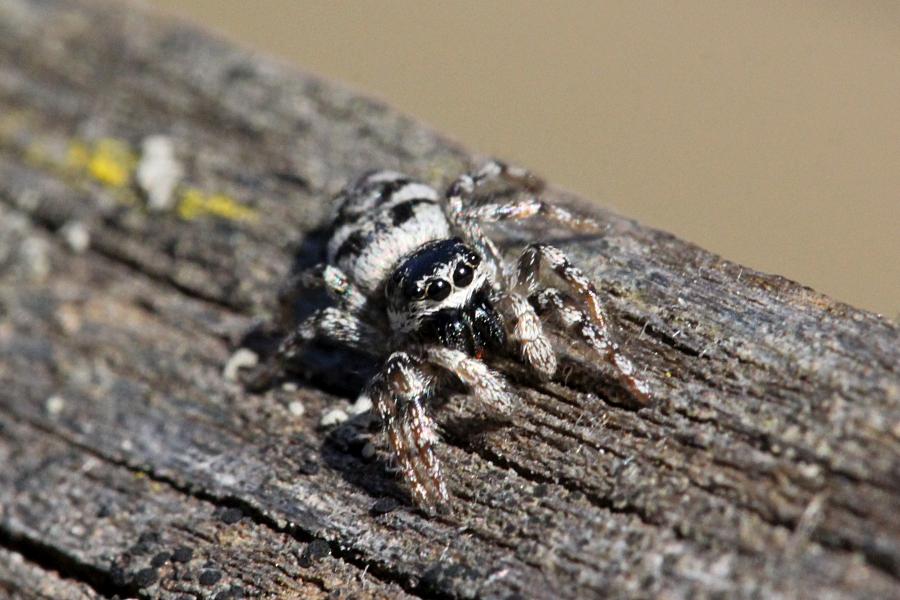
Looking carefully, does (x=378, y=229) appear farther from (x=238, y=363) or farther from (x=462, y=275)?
(x=238, y=363)

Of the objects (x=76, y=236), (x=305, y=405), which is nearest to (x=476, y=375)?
(x=305, y=405)

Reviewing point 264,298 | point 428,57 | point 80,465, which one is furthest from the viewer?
point 428,57

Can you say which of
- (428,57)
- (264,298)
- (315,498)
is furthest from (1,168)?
(428,57)

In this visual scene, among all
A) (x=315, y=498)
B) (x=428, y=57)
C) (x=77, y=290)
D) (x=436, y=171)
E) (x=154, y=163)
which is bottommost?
(x=315, y=498)

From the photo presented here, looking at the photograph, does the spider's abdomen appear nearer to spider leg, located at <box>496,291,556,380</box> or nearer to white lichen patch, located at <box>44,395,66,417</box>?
spider leg, located at <box>496,291,556,380</box>

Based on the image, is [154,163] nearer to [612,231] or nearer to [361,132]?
[361,132]

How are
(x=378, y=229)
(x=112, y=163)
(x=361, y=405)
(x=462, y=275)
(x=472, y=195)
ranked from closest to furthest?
1. (x=361, y=405)
2. (x=462, y=275)
3. (x=378, y=229)
4. (x=472, y=195)
5. (x=112, y=163)
